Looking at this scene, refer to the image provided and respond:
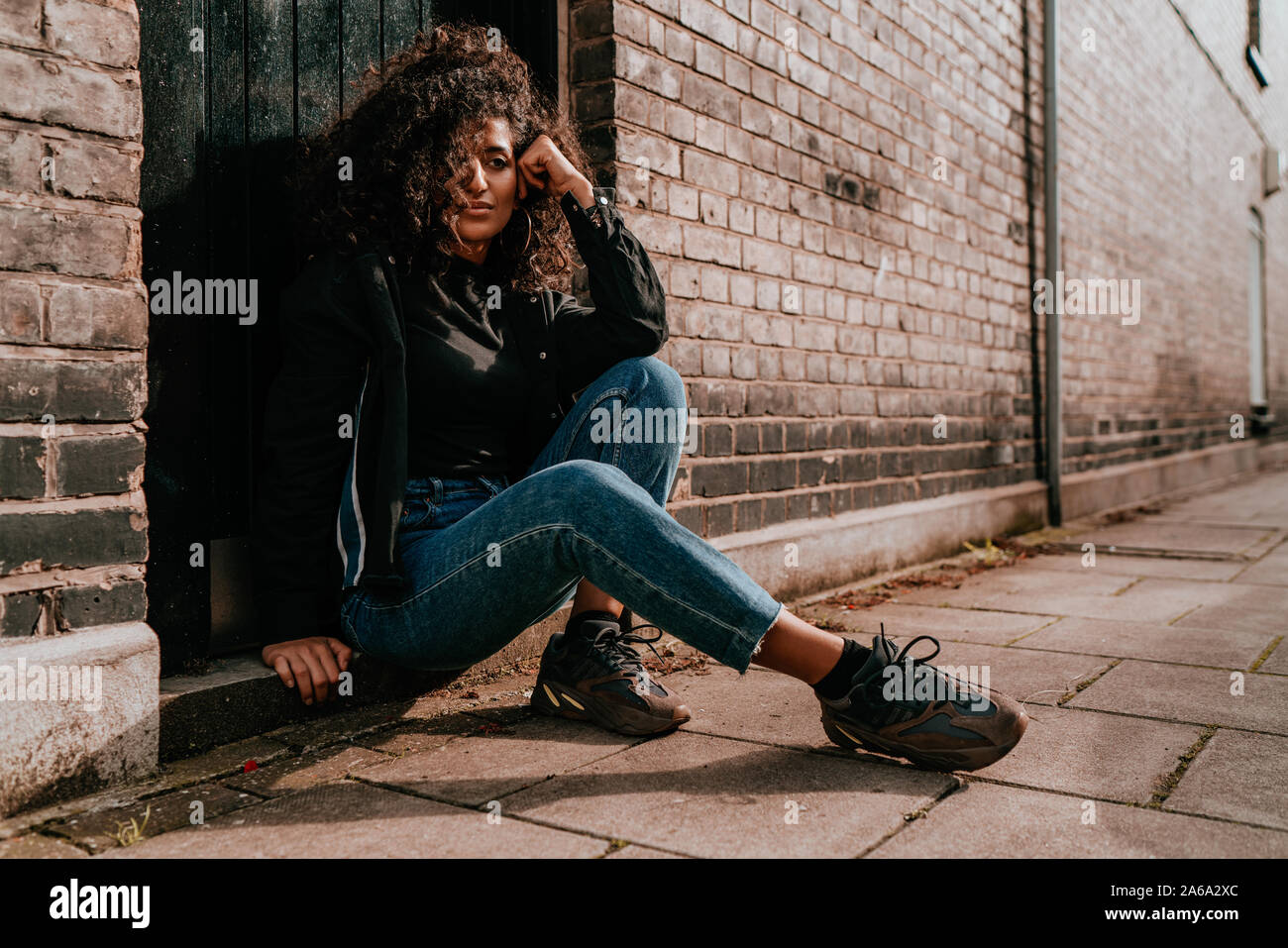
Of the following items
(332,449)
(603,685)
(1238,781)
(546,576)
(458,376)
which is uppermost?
(458,376)

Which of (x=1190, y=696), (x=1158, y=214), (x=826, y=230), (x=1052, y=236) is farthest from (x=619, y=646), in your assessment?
(x=1158, y=214)

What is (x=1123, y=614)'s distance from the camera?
3717 mm

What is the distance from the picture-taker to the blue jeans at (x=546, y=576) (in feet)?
6.30

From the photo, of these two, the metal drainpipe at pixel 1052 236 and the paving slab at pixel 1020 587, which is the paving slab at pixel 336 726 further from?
the metal drainpipe at pixel 1052 236

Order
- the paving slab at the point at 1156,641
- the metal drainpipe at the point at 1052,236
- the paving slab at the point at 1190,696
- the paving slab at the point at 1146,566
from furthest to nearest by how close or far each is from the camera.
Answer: the metal drainpipe at the point at 1052,236, the paving slab at the point at 1146,566, the paving slab at the point at 1156,641, the paving slab at the point at 1190,696

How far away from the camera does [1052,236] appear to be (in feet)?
21.2

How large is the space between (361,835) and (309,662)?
1.98 ft

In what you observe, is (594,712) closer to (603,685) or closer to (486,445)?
(603,685)

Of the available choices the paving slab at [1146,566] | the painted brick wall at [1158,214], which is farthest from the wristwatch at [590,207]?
the painted brick wall at [1158,214]

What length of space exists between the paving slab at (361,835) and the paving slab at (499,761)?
8 centimetres

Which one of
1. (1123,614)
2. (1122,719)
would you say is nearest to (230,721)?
(1122,719)

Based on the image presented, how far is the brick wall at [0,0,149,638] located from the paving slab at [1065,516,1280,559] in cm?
501
